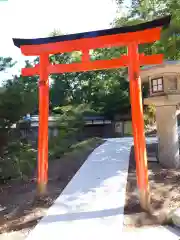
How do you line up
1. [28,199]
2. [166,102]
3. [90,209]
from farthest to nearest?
[166,102]
[28,199]
[90,209]

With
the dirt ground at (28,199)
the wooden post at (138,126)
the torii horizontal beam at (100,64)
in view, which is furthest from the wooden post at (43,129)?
the wooden post at (138,126)

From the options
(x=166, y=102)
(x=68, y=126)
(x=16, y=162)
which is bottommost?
(x=16, y=162)

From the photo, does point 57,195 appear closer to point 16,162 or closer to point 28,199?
point 28,199

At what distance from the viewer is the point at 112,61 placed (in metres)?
5.97

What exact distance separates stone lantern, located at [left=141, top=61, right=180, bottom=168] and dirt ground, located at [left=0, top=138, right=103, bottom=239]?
2759 mm

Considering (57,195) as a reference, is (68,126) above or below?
above

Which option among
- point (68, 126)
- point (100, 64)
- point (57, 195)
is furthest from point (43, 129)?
point (68, 126)

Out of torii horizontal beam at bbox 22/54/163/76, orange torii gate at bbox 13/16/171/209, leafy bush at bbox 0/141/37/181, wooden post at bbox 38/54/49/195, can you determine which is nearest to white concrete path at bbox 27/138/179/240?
wooden post at bbox 38/54/49/195

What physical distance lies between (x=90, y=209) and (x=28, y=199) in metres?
1.44

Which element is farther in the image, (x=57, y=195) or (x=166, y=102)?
(x=166, y=102)

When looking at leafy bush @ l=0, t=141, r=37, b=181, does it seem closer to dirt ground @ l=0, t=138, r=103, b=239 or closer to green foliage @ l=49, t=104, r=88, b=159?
dirt ground @ l=0, t=138, r=103, b=239

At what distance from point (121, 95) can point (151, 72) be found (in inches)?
486

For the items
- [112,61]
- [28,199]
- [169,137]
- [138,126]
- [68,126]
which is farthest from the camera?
[68,126]

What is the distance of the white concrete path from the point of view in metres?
4.22
